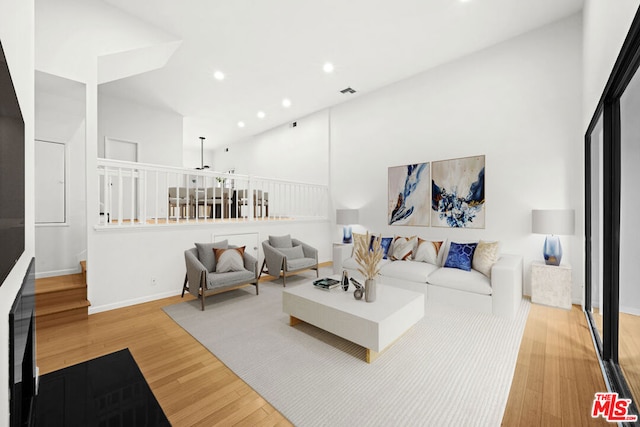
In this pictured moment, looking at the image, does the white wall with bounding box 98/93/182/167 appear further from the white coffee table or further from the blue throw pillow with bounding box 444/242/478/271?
the blue throw pillow with bounding box 444/242/478/271

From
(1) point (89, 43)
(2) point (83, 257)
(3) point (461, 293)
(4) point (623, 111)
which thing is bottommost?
(3) point (461, 293)

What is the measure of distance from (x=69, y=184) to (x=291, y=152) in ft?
16.1

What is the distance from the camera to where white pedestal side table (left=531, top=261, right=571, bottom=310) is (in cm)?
349

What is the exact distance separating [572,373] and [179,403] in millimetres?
2965

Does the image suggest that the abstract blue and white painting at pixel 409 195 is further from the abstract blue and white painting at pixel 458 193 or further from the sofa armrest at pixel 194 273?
the sofa armrest at pixel 194 273

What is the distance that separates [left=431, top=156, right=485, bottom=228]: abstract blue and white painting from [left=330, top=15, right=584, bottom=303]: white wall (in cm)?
12

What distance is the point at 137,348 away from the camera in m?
2.62

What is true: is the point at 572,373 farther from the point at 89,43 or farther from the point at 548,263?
the point at 89,43

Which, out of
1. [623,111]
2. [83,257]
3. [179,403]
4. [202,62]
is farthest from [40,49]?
[623,111]

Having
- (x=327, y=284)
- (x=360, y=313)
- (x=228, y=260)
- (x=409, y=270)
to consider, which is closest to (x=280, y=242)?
(x=228, y=260)

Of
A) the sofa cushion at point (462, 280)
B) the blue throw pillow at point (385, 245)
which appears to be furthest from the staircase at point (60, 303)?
the sofa cushion at point (462, 280)

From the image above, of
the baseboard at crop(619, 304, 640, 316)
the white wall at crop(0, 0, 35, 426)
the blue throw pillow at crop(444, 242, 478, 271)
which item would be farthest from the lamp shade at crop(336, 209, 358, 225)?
the white wall at crop(0, 0, 35, 426)

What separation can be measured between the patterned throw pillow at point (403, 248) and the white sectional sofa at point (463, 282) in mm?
126

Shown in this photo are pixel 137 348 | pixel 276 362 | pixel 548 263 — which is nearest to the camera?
pixel 276 362
